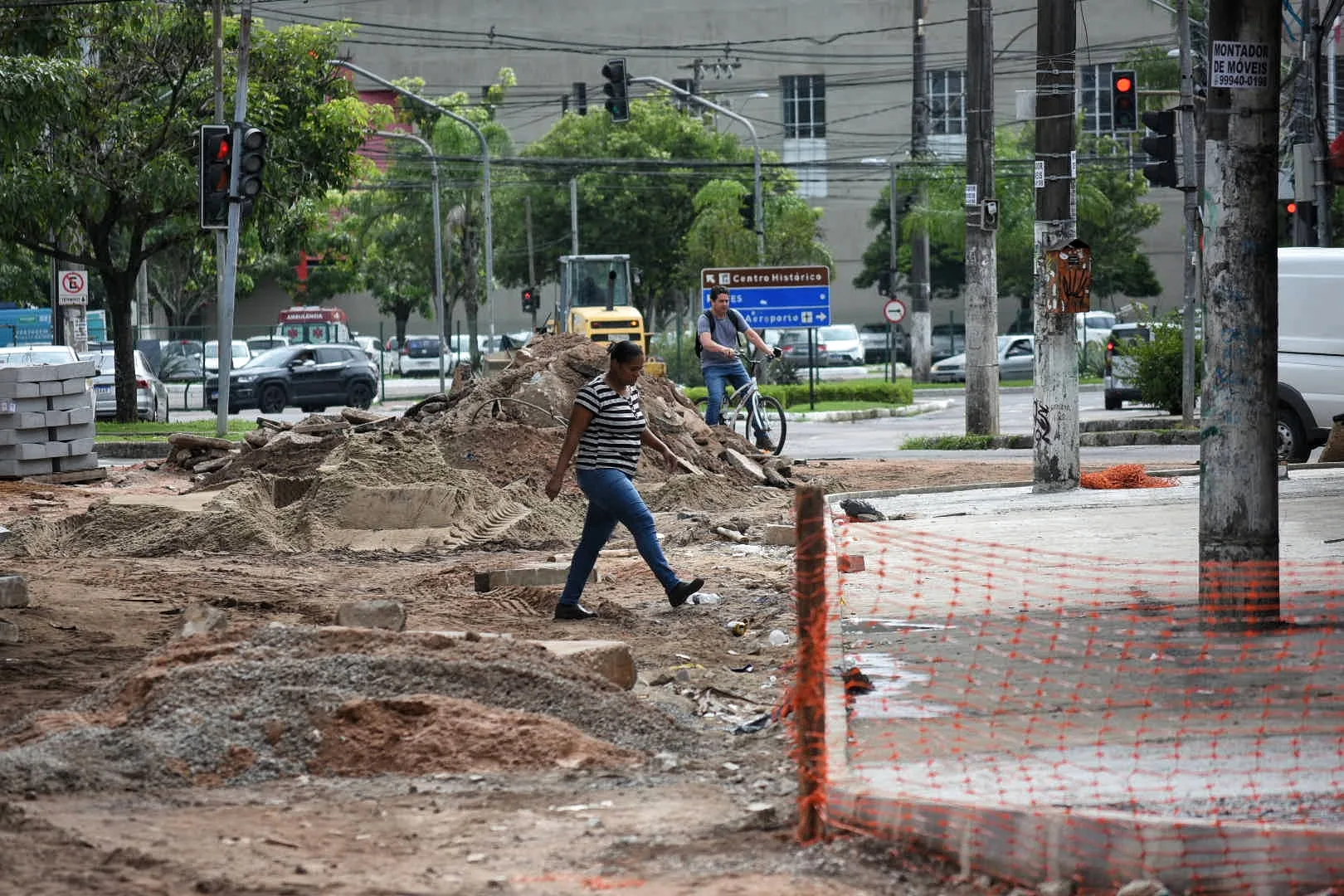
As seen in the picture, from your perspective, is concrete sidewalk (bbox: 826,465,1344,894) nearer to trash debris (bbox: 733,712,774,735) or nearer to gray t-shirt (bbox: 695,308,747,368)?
trash debris (bbox: 733,712,774,735)

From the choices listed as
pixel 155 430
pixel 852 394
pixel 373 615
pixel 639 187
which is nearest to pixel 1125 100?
pixel 852 394

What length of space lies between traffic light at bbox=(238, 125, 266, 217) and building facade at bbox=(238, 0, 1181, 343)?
44565mm

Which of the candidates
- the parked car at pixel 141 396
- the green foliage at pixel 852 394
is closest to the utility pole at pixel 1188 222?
the green foliage at pixel 852 394

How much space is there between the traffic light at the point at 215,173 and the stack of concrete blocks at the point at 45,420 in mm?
3164

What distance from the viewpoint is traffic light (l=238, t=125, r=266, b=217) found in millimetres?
24281

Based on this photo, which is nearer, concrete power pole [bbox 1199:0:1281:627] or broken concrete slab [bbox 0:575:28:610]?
concrete power pole [bbox 1199:0:1281:627]

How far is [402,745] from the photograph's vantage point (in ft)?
22.1

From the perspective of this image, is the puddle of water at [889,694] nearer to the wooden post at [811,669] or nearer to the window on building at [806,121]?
the wooden post at [811,669]

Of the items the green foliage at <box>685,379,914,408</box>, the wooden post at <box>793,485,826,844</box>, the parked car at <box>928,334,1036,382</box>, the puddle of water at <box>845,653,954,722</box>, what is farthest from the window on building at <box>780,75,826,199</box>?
the wooden post at <box>793,485,826,844</box>

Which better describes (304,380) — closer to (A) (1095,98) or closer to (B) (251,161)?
(B) (251,161)

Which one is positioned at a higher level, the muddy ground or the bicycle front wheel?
the bicycle front wheel

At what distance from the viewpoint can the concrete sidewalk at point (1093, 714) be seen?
4988mm

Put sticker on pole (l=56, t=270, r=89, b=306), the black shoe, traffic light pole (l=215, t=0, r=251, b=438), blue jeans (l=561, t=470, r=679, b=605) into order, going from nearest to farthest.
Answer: blue jeans (l=561, t=470, r=679, b=605) < the black shoe < traffic light pole (l=215, t=0, r=251, b=438) < sticker on pole (l=56, t=270, r=89, b=306)

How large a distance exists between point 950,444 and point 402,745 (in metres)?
17.7
